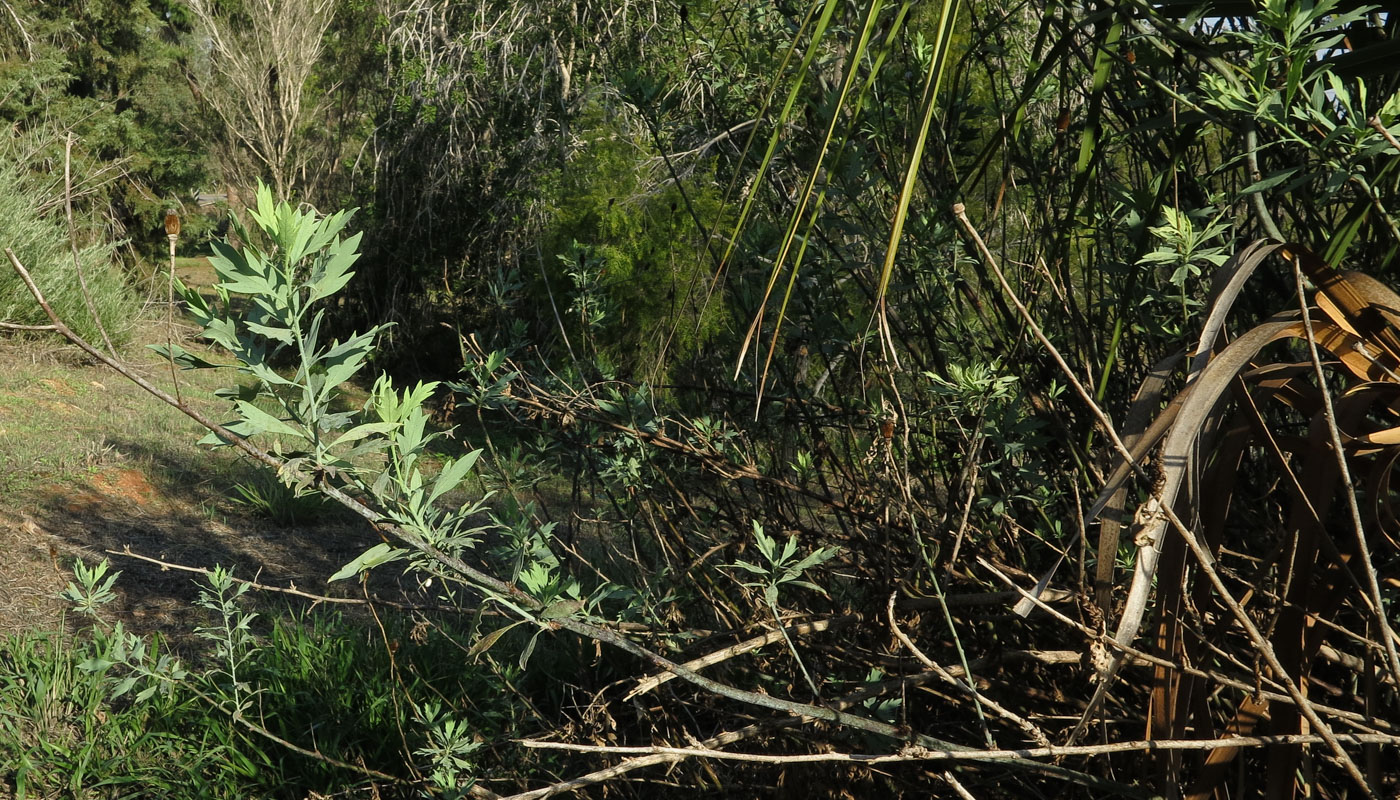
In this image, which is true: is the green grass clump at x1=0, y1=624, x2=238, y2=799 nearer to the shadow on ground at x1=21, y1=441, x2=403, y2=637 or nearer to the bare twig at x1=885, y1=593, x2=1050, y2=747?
the shadow on ground at x1=21, y1=441, x2=403, y2=637

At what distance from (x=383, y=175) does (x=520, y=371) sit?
8714 millimetres

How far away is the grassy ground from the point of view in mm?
3543

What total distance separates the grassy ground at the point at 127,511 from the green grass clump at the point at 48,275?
2.15ft

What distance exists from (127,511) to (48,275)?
421 centimetres

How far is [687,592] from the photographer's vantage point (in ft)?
7.00

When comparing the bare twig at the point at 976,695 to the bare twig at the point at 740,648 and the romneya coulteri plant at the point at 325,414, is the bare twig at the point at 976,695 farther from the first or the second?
the bare twig at the point at 740,648

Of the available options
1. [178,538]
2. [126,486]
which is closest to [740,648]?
[178,538]

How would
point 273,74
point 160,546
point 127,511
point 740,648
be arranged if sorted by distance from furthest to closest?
point 273,74 → point 127,511 → point 160,546 → point 740,648

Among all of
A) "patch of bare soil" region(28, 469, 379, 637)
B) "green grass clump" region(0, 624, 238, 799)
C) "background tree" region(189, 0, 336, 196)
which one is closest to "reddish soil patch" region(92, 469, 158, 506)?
"patch of bare soil" region(28, 469, 379, 637)

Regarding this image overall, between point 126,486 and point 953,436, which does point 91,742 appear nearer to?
point 953,436

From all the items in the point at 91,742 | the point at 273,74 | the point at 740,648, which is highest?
the point at 740,648

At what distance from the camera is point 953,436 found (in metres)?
1.85

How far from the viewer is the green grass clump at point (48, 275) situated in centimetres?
709

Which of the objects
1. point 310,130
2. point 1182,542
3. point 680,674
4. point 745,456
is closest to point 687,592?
point 745,456
